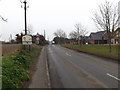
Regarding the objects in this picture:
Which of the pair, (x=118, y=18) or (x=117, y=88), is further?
(x=118, y=18)

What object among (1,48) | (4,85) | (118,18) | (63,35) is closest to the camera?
(4,85)

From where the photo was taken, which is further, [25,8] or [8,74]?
[25,8]

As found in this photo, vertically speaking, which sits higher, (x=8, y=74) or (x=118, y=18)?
(x=118, y=18)

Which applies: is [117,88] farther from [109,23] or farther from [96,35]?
[96,35]

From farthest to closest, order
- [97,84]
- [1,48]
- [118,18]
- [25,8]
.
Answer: [25,8], [118,18], [1,48], [97,84]

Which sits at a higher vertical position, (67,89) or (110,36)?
(110,36)

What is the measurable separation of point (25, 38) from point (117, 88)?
24930 millimetres

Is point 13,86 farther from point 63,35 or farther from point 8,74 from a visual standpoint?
point 63,35

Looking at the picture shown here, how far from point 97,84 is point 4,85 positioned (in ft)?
13.7

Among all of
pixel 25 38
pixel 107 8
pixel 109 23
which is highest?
pixel 107 8

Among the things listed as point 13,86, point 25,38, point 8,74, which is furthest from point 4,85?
point 25,38

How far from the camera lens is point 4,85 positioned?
8953mm

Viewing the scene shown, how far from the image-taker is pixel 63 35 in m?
144

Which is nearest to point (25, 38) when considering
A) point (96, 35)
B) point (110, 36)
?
point (110, 36)
